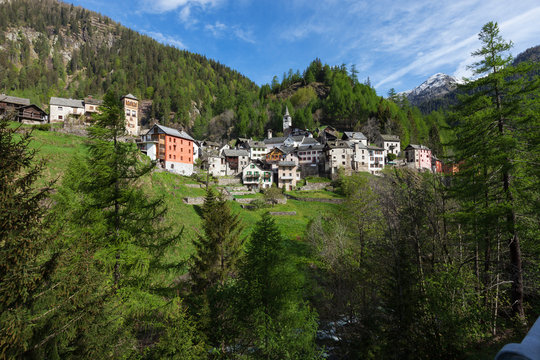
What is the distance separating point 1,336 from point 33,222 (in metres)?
2.36

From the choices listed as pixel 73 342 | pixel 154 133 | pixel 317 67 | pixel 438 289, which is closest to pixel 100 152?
pixel 73 342

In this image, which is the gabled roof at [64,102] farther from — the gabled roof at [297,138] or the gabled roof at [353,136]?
the gabled roof at [353,136]

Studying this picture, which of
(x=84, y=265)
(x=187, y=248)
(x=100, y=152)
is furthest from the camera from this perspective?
(x=187, y=248)

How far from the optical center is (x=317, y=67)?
148m

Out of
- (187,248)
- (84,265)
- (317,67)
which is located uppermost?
Answer: (317,67)

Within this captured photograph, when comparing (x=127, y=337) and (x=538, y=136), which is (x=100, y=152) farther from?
(x=538, y=136)

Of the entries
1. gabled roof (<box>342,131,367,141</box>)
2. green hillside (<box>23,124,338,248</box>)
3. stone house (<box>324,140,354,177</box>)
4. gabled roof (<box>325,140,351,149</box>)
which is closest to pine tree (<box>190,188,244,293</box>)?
green hillside (<box>23,124,338,248</box>)

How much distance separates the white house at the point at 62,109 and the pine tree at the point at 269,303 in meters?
81.9

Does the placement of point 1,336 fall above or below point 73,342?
above

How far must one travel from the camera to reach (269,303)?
1534cm

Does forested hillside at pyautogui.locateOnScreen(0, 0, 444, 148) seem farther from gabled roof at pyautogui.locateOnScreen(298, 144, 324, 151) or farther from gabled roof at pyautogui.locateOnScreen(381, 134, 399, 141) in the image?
gabled roof at pyautogui.locateOnScreen(298, 144, 324, 151)

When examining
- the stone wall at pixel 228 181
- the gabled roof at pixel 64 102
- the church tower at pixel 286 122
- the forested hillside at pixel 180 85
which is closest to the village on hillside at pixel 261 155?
the gabled roof at pixel 64 102

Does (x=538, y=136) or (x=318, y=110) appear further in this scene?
(x=318, y=110)

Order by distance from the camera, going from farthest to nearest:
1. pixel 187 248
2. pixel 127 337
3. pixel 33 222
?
1. pixel 187 248
2. pixel 127 337
3. pixel 33 222
